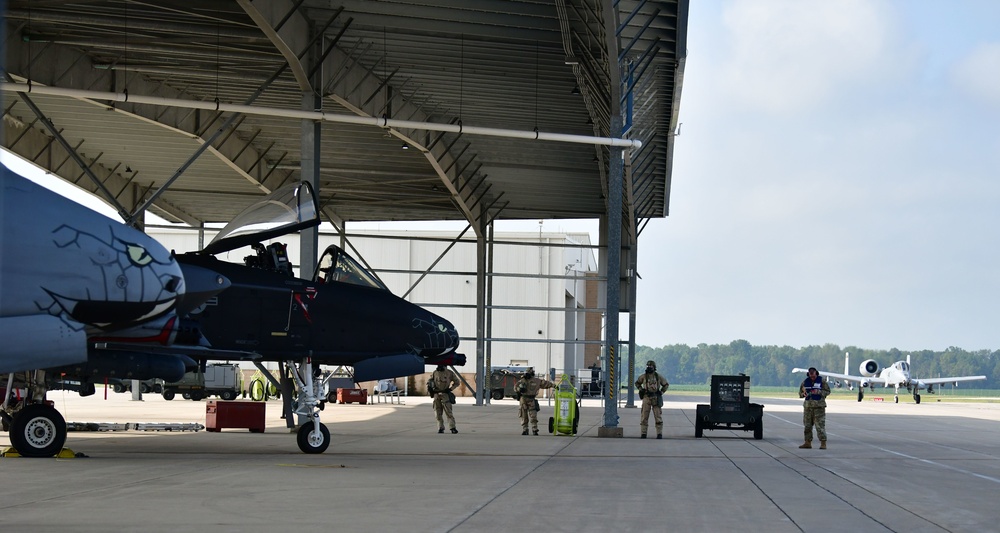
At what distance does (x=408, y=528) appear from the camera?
8078mm

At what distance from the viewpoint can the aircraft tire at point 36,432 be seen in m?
14.2

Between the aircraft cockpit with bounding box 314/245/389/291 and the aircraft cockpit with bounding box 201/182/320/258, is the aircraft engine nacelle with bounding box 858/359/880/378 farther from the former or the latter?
the aircraft cockpit with bounding box 201/182/320/258

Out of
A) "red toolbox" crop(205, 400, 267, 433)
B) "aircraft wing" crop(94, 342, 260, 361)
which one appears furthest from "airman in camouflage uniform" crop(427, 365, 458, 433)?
"aircraft wing" crop(94, 342, 260, 361)

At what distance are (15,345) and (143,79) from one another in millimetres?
21771

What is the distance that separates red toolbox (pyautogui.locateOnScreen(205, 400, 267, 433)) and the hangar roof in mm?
5353

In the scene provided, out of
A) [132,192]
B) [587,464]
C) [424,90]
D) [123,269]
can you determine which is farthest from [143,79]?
[123,269]

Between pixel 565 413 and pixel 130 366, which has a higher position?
pixel 130 366

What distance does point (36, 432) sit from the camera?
1427 cm

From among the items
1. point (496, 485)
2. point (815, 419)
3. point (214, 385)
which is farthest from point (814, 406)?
point (214, 385)

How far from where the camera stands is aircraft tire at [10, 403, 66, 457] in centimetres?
1416

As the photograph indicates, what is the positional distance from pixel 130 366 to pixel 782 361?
547ft

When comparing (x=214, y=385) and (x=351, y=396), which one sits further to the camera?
(x=351, y=396)

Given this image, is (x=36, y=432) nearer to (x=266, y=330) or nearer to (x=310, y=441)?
(x=266, y=330)

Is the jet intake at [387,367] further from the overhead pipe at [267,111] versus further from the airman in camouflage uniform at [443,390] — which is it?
the airman in camouflage uniform at [443,390]
